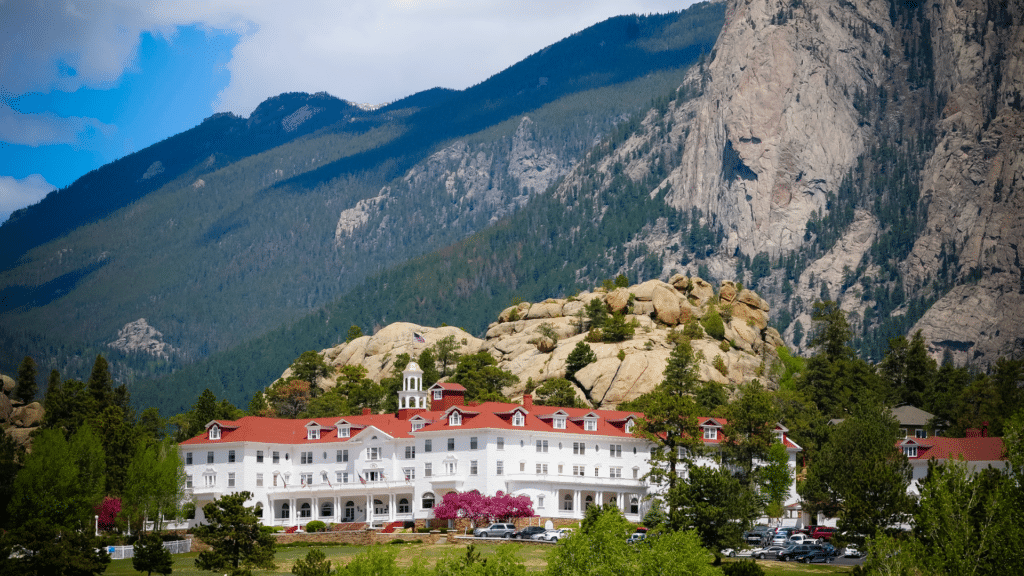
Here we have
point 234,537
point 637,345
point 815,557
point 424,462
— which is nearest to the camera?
point 234,537

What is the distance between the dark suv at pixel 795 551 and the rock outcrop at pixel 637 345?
192ft

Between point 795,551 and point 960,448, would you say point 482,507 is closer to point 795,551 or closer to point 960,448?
point 795,551

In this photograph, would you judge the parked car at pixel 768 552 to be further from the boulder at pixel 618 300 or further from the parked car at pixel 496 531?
the boulder at pixel 618 300

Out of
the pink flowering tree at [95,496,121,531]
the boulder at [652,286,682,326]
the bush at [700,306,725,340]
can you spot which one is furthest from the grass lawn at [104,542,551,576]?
the boulder at [652,286,682,326]

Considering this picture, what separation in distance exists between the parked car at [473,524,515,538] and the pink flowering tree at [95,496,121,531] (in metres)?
38.6

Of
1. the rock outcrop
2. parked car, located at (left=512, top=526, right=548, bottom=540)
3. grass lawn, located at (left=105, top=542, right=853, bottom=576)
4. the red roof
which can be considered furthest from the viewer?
the rock outcrop

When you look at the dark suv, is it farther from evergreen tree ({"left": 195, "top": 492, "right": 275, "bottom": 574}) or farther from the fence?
the fence

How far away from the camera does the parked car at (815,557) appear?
101125mm

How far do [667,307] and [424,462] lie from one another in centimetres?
6448

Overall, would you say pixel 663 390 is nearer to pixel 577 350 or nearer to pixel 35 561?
pixel 577 350

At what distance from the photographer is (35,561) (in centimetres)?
8431

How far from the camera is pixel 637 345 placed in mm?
171625

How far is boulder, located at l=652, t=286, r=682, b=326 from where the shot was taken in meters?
185

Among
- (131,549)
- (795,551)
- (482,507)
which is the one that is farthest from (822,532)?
(131,549)
